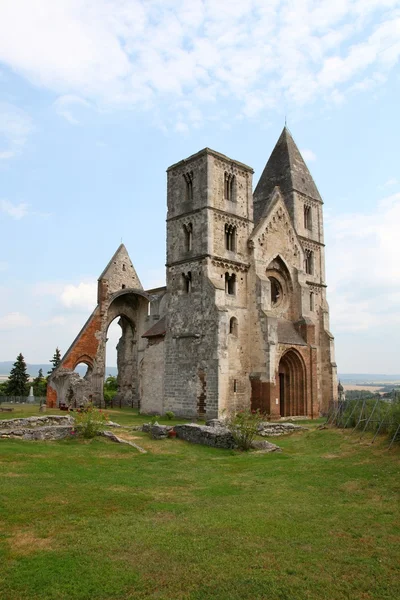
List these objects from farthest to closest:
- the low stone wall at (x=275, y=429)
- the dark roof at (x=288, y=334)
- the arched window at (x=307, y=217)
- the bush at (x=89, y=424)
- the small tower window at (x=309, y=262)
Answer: the arched window at (x=307, y=217), the small tower window at (x=309, y=262), the dark roof at (x=288, y=334), the low stone wall at (x=275, y=429), the bush at (x=89, y=424)

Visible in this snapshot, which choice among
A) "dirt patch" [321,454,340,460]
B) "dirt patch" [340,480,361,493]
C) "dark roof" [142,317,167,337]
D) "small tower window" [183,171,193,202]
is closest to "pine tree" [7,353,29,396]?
"dark roof" [142,317,167,337]

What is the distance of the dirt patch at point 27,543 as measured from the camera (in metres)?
7.59

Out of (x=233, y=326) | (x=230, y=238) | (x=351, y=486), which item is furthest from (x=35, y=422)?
(x=230, y=238)

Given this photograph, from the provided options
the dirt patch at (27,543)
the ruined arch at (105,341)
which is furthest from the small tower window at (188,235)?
the dirt patch at (27,543)

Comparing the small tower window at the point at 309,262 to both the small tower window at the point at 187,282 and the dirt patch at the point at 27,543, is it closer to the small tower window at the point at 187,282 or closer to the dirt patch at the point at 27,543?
the small tower window at the point at 187,282

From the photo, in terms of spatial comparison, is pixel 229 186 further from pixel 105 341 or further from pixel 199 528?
pixel 199 528

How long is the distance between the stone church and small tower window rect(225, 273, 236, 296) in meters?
0.07

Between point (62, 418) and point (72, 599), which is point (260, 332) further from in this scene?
point (72, 599)

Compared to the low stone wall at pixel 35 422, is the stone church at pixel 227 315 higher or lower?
higher

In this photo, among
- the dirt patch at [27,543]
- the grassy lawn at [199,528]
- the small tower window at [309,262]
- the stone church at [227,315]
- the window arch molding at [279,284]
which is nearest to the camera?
the grassy lawn at [199,528]

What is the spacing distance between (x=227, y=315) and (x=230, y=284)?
→ 3.19 meters

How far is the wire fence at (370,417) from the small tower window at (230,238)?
13418 millimetres

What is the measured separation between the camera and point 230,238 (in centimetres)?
3347

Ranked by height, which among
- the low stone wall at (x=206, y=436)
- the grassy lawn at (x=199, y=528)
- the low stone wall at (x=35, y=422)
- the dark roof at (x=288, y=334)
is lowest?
the grassy lawn at (x=199, y=528)
